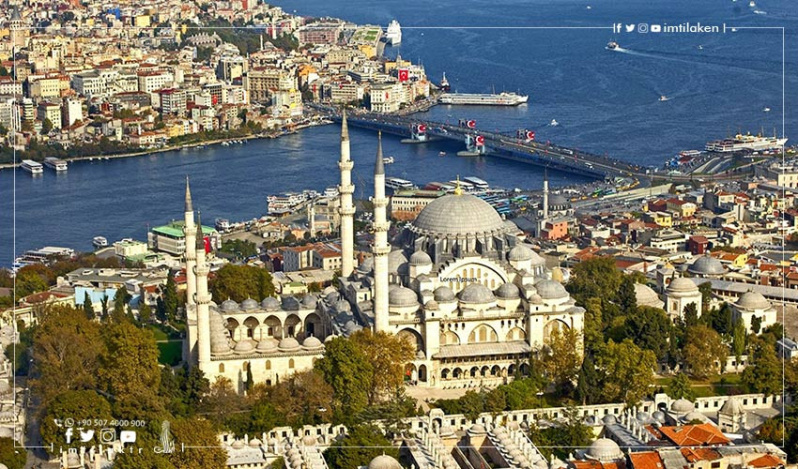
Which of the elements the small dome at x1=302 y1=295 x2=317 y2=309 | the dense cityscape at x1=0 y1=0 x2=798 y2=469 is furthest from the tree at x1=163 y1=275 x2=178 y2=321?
the small dome at x1=302 y1=295 x2=317 y2=309

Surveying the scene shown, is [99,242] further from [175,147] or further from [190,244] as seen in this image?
[175,147]

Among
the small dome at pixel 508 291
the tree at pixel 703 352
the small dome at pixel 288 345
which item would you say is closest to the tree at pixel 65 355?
the small dome at pixel 288 345

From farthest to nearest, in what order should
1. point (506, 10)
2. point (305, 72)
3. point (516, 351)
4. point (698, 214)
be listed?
point (506, 10) → point (305, 72) → point (698, 214) → point (516, 351)

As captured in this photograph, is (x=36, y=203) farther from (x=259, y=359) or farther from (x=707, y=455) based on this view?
(x=707, y=455)

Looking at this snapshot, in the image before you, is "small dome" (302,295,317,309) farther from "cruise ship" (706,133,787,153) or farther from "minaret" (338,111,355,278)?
"cruise ship" (706,133,787,153)

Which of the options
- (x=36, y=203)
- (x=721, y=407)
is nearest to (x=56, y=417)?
(x=721, y=407)

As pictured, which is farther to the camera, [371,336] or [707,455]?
[371,336]
